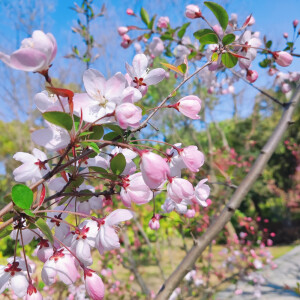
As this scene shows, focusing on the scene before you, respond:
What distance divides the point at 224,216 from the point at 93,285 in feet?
1.75

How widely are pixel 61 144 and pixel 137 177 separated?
148 mm

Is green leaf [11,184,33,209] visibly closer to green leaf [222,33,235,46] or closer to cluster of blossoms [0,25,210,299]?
cluster of blossoms [0,25,210,299]

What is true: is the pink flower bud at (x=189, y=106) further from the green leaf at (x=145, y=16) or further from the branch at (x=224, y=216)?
the green leaf at (x=145, y=16)

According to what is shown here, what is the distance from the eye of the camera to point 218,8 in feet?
2.08

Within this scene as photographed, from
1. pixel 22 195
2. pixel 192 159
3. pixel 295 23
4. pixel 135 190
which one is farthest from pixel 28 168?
pixel 295 23

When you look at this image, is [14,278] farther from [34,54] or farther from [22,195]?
[34,54]

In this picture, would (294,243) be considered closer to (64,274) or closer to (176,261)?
(176,261)

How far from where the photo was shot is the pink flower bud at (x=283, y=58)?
2.75ft

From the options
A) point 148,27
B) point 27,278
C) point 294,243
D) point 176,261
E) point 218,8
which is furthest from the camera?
point 294,243

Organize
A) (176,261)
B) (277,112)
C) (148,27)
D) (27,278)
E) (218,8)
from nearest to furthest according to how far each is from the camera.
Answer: (27,278) → (218,8) → (148,27) → (176,261) → (277,112)

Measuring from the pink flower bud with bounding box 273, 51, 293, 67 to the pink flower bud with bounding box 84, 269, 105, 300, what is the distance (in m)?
0.80

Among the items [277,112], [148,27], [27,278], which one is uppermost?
[277,112]

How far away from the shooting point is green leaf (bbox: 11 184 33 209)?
421 millimetres

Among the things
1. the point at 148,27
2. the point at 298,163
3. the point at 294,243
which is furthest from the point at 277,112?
the point at 148,27
